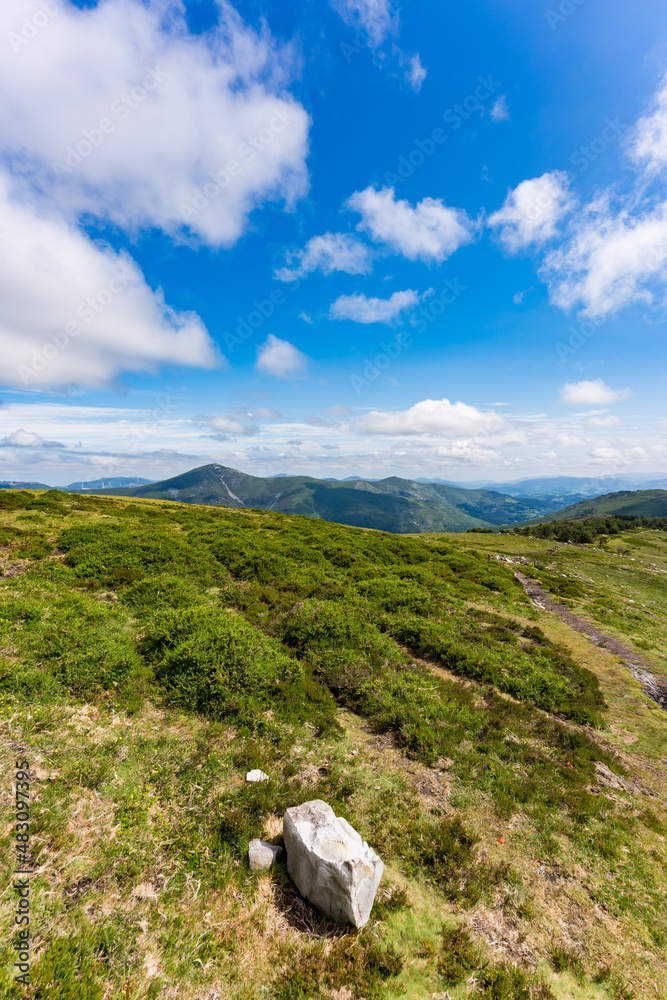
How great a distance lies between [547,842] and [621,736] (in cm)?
652

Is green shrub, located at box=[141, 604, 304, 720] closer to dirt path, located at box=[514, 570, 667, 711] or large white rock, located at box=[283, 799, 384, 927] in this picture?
large white rock, located at box=[283, 799, 384, 927]

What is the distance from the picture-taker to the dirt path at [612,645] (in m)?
15.1

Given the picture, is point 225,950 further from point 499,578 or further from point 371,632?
point 499,578

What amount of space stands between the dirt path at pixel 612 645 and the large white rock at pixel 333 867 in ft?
49.6

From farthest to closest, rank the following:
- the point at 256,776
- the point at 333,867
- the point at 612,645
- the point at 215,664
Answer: the point at 612,645 < the point at 215,664 < the point at 256,776 < the point at 333,867

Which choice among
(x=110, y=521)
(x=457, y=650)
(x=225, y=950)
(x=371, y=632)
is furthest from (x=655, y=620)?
(x=110, y=521)

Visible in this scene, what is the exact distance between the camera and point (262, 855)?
6.54 m

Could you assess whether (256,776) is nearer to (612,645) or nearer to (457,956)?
(457,956)

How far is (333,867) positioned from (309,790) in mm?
2316

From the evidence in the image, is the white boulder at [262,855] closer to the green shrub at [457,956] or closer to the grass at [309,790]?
the grass at [309,790]

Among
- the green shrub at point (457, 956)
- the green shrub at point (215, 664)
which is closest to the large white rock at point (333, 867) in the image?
the green shrub at point (457, 956)

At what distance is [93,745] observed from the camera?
7.91m

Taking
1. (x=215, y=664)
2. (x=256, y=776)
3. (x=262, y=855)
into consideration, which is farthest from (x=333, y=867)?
(x=215, y=664)

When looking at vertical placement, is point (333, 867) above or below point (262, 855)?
above
